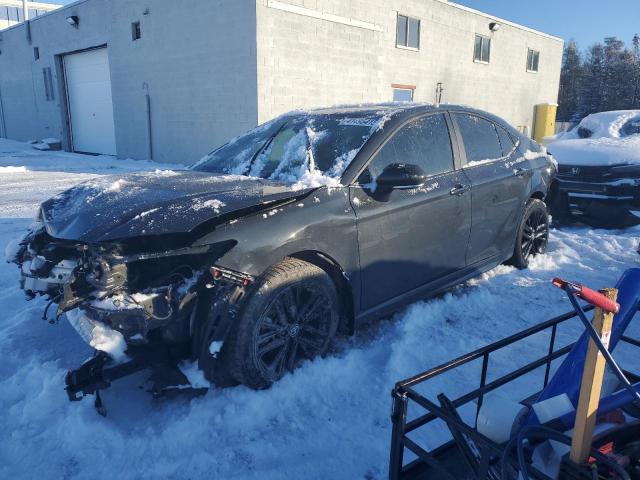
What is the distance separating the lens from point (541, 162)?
4.99 metres

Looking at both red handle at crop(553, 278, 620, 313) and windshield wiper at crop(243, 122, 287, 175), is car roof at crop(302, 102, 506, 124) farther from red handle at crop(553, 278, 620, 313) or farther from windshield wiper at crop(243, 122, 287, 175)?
red handle at crop(553, 278, 620, 313)

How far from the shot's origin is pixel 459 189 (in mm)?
3760

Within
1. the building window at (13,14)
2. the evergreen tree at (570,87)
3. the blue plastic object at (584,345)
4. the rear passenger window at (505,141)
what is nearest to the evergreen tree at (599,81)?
the evergreen tree at (570,87)

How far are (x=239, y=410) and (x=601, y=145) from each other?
269 inches

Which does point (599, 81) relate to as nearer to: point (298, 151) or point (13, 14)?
point (298, 151)

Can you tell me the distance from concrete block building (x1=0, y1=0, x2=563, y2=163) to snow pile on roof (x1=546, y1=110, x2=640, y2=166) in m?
7.54

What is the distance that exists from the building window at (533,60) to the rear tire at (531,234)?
22.2 metres

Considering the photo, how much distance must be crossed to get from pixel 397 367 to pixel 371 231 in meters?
0.85

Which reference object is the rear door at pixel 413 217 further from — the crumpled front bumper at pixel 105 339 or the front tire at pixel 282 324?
the crumpled front bumper at pixel 105 339

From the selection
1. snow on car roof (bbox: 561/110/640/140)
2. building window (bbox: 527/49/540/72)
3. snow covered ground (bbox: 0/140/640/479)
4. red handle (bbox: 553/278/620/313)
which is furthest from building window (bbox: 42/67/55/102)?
red handle (bbox: 553/278/620/313)

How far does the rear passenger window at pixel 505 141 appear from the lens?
14.9 feet

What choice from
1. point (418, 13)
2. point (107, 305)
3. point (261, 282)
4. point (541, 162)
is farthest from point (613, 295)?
point (418, 13)

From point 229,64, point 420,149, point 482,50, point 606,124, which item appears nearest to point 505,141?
point 420,149

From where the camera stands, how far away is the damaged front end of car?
7.57 ft
